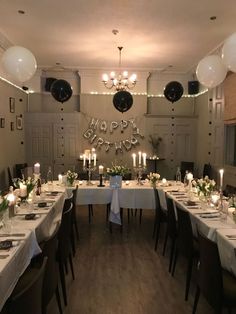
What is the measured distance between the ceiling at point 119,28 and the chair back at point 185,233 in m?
3.43

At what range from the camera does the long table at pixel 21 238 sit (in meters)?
2.28

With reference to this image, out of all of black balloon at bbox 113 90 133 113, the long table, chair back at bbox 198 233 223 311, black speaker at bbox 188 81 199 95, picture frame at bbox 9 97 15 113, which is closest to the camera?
the long table

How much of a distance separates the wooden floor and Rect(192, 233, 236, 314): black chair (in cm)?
78

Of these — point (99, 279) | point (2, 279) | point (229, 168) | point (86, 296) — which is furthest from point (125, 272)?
point (229, 168)

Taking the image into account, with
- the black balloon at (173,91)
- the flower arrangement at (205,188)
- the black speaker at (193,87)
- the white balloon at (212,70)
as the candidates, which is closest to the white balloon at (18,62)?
the white balloon at (212,70)

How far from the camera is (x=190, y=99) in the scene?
9.99 metres

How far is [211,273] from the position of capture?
98.6 inches

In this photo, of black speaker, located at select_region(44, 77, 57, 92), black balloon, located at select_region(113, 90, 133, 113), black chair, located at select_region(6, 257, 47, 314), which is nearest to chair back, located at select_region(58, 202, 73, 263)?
black chair, located at select_region(6, 257, 47, 314)

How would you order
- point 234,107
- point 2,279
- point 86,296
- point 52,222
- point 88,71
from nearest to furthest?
point 2,279 < point 86,296 < point 52,222 < point 234,107 < point 88,71

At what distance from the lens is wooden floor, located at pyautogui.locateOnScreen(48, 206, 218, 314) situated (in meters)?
3.27

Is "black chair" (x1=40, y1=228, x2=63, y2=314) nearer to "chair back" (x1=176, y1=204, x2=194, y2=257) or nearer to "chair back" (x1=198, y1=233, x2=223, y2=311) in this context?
"chair back" (x1=198, y1=233, x2=223, y2=311)

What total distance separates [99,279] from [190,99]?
24.7 ft

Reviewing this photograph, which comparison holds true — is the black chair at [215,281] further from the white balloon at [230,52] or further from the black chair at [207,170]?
the black chair at [207,170]

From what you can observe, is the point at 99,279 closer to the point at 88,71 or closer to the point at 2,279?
the point at 2,279
